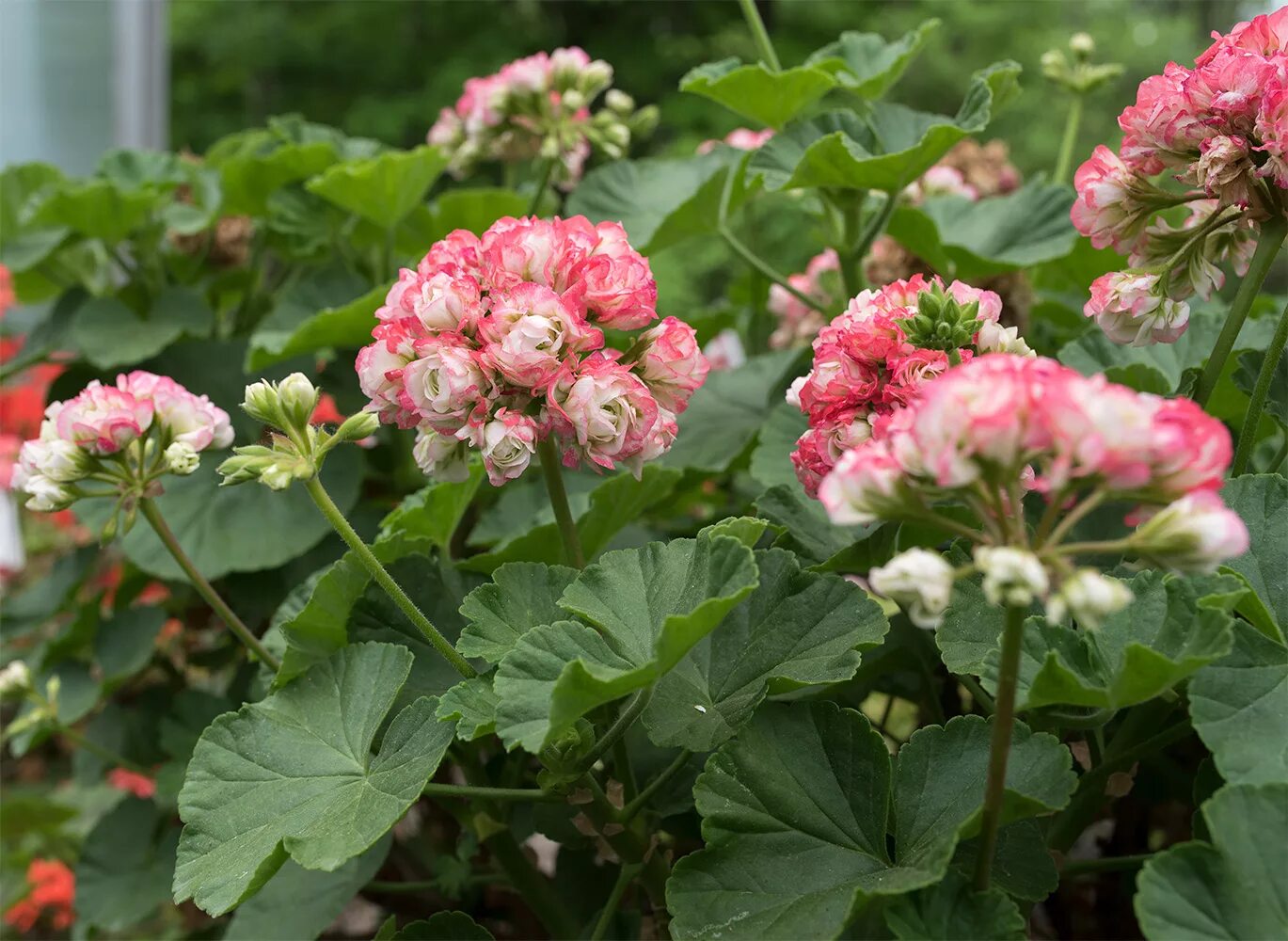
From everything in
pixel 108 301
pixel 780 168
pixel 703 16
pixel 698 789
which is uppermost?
pixel 780 168

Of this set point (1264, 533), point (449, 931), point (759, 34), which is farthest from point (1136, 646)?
point (759, 34)

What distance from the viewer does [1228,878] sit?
22.5 inches

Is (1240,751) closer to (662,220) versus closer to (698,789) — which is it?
(698,789)

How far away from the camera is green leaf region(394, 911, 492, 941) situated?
0.83m

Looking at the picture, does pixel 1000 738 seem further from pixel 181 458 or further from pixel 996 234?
pixel 996 234

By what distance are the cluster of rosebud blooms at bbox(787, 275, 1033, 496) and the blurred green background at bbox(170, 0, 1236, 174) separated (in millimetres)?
5990

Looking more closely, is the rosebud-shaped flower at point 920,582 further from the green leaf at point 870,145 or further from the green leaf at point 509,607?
the green leaf at point 870,145

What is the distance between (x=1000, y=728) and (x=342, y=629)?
20.3 inches

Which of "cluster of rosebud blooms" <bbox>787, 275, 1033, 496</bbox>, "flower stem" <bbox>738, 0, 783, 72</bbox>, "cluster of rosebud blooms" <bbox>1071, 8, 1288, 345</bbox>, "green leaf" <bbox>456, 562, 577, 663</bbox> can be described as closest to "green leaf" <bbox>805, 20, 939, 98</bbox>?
"flower stem" <bbox>738, 0, 783, 72</bbox>

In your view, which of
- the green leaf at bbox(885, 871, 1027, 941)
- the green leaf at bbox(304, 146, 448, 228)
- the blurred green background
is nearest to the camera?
the green leaf at bbox(885, 871, 1027, 941)

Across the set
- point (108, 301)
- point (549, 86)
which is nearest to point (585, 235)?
point (549, 86)

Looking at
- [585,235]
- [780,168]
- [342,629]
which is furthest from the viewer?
[780,168]

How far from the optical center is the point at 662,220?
4.12 feet

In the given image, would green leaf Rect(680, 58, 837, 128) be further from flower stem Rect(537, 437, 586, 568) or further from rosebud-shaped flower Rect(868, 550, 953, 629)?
rosebud-shaped flower Rect(868, 550, 953, 629)
